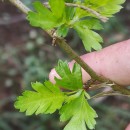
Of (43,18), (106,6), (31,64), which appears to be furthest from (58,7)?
(31,64)

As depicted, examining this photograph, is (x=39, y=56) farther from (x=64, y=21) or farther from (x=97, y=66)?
(x=64, y=21)

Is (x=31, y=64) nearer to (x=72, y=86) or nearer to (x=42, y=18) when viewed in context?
(x=72, y=86)

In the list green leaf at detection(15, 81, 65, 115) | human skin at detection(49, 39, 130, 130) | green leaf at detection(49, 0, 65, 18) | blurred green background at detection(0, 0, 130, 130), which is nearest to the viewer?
green leaf at detection(49, 0, 65, 18)

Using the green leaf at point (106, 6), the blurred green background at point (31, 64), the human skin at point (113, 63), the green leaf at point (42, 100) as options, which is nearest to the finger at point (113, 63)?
the human skin at point (113, 63)

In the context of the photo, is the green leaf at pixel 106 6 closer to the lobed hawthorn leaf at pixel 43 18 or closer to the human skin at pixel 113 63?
the lobed hawthorn leaf at pixel 43 18

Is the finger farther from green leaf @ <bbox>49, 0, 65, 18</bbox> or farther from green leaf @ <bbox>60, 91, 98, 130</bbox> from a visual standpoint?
green leaf @ <bbox>49, 0, 65, 18</bbox>

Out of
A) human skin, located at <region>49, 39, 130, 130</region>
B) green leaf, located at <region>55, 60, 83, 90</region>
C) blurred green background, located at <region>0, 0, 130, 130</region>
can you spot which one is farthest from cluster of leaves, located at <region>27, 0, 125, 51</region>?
blurred green background, located at <region>0, 0, 130, 130</region>

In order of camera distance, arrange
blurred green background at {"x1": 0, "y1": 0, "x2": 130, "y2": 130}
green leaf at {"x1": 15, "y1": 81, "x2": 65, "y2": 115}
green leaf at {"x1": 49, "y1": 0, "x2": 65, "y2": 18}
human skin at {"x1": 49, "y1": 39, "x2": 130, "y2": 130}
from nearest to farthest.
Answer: green leaf at {"x1": 49, "y1": 0, "x2": 65, "y2": 18} → green leaf at {"x1": 15, "y1": 81, "x2": 65, "y2": 115} → human skin at {"x1": 49, "y1": 39, "x2": 130, "y2": 130} → blurred green background at {"x1": 0, "y1": 0, "x2": 130, "y2": 130}

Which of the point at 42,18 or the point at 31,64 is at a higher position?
the point at 42,18
